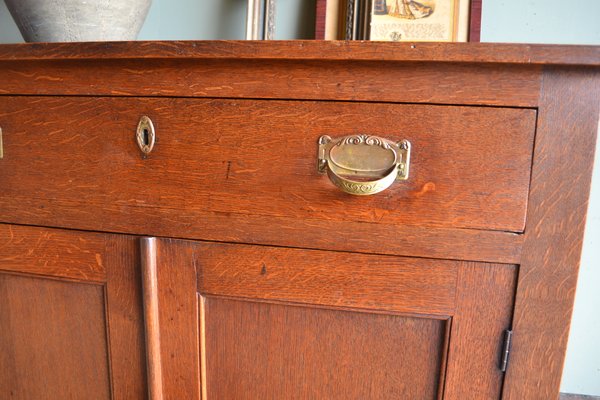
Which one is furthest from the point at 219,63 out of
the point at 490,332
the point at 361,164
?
the point at 490,332

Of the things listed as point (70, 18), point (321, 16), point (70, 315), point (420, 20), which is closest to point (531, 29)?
point (420, 20)

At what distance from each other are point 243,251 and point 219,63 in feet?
0.75

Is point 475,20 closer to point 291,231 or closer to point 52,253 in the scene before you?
A: point 291,231

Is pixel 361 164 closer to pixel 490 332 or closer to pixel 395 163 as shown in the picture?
pixel 395 163

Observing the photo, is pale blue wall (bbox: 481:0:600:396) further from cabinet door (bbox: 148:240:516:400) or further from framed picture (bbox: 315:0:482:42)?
cabinet door (bbox: 148:240:516:400)

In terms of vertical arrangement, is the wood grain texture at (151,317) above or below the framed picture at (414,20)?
below

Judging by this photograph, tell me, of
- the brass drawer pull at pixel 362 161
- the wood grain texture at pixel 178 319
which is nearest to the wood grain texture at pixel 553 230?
the brass drawer pull at pixel 362 161

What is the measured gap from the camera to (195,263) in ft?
1.79

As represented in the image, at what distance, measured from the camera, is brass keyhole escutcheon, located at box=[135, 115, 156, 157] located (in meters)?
0.53

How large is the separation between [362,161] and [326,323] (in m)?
0.21

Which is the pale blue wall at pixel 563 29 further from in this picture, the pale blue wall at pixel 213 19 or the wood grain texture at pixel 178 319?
the wood grain texture at pixel 178 319

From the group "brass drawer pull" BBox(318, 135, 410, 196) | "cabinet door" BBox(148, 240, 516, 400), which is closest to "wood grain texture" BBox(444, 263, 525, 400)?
"cabinet door" BBox(148, 240, 516, 400)

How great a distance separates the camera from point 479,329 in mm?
497

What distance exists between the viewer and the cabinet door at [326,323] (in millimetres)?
498
